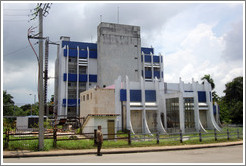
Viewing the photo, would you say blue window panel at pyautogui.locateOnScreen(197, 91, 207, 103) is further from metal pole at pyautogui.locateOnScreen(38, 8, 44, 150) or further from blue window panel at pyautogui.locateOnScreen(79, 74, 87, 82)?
blue window panel at pyautogui.locateOnScreen(79, 74, 87, 82)

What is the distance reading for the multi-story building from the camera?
50750 millimetres

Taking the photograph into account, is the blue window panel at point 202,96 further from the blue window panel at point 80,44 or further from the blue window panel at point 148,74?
the blue window panel at point 80,44

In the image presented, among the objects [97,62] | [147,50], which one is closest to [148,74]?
[147,50]

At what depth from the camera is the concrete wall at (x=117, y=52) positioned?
5084 cm

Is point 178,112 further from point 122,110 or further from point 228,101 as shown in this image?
point 228,101

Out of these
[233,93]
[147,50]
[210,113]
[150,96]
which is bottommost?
[210,113]

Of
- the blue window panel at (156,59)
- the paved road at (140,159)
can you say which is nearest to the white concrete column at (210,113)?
the paved road at (140,159)

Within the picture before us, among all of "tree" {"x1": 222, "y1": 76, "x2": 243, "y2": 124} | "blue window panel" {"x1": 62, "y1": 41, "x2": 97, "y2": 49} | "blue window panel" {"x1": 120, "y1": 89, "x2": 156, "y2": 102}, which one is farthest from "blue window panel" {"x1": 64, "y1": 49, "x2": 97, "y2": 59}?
"tree" {"x1": 222, "y1": 76, "x2": 243, "y2": 124}

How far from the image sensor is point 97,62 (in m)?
54.0

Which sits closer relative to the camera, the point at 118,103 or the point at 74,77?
the point at 118,103

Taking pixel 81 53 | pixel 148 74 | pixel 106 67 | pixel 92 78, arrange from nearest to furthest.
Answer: pixel 106 67
pixel 81 53
pixel 92 78
pixel 148 74

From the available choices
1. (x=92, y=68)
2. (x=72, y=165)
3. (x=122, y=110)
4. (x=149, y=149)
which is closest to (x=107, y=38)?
(x=92, y=68)

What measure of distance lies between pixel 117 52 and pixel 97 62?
17.8 feet

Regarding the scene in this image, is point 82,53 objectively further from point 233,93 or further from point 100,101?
point 233,93
